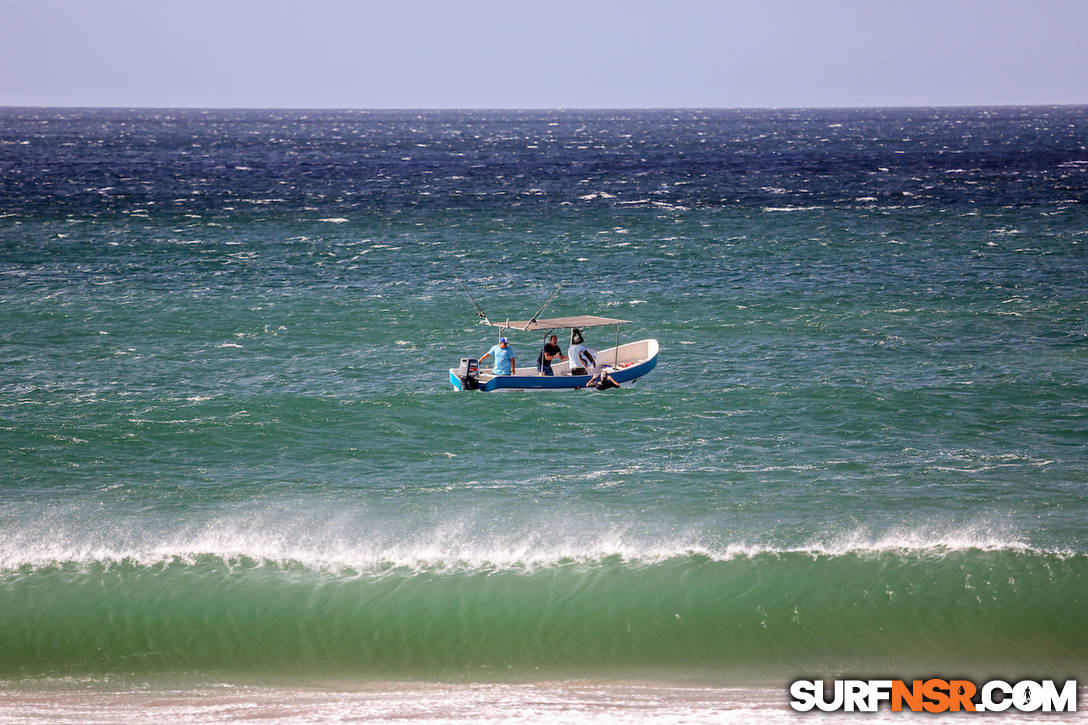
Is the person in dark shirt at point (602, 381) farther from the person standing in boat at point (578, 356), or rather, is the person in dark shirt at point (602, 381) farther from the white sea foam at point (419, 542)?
the white sea foam at point (419, 542)

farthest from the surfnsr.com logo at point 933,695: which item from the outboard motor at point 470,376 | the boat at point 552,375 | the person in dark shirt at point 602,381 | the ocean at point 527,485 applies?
the outboard motor at point 470,376

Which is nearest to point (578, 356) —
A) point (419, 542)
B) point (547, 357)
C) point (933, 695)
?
point (547, 357)

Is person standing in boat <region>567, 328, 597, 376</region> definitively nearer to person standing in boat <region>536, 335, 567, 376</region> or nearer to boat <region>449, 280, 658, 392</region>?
boat <region>449, 280, 658, 392</region>

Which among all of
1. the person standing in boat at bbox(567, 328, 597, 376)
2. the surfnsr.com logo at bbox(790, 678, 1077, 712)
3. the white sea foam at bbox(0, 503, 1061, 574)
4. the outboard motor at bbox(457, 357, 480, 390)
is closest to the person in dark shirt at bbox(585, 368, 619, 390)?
the person standing in boat at bbox(567, 328, 597, 376)

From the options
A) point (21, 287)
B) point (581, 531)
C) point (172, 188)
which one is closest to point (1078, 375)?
point (581, 531)

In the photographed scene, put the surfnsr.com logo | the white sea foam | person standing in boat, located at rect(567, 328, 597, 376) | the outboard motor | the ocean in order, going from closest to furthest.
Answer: the surfnsr.com logo < the ocean < the white sea foam < the outboard motor < person standing in boat, located at rect(567, 328, 597, 376)

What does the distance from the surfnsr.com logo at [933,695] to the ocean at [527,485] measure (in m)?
0.42

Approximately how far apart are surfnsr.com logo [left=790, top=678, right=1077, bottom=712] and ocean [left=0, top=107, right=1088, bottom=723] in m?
0.42

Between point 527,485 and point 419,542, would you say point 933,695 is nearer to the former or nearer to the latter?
point 419,542

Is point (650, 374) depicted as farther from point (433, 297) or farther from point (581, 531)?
point (433, 297)

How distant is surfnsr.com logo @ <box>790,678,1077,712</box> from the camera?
16344 mm

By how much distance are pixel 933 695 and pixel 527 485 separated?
38.3 feet

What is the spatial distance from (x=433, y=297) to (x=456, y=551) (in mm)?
28110

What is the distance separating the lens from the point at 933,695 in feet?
55.3
